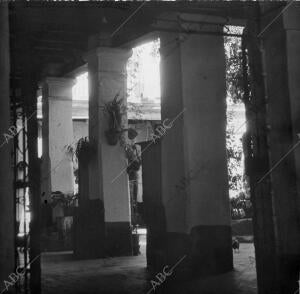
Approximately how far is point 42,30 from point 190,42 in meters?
3.81

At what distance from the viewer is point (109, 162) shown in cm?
1457

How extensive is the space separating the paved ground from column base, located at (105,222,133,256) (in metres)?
0.30

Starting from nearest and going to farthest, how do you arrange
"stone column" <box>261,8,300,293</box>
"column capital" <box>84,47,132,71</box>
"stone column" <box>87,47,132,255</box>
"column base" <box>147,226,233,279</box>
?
"stone column" <box>261,8,300,293</box> → "column base" <box>147,226,233,279</box> → "stone column" <box>87,47,132,255</box> → "column capital" <box>84,47,132,71</box>

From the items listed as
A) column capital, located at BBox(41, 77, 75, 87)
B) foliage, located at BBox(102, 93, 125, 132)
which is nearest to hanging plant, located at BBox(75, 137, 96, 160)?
foliage, located at BBox(102, 93, 125, 132)

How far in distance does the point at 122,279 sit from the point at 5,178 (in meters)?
3.91

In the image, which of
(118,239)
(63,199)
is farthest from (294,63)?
(63,199)

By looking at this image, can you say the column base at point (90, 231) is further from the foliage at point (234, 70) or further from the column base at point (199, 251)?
the foliage at point (234, 70)

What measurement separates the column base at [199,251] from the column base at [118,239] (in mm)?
2739

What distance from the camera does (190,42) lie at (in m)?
11.9

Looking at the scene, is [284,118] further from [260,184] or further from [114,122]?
[114,122]

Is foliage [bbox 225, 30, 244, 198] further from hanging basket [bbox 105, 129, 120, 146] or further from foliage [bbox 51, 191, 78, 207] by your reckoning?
foliage [bbox 51, 191, 78, 207]

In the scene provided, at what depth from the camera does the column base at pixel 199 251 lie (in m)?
11.3

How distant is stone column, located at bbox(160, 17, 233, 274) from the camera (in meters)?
11.5

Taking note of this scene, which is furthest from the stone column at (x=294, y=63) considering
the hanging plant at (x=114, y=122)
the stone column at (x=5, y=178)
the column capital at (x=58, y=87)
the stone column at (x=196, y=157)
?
the column capital at (x=58, y=87)
